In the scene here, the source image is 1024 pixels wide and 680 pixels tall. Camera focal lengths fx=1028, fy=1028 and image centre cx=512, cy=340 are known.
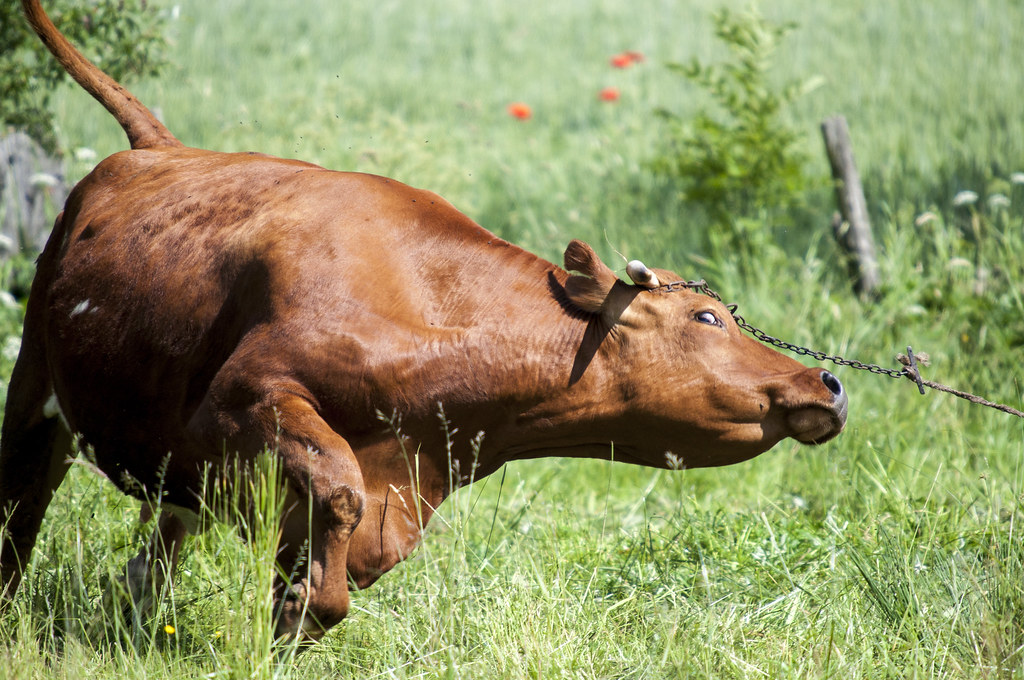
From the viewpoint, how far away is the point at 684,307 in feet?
8.86

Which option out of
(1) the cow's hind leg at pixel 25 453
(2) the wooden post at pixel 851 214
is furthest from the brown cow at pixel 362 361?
(2) the wooden post at pixel 851 214

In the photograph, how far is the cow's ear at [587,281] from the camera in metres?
2.68

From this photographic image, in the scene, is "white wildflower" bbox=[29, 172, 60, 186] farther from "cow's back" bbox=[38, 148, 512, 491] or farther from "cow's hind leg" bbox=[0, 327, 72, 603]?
"cow's back" bbox=[38, 148, 512, 491]

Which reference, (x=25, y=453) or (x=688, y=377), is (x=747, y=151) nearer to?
(x=688, y=377)

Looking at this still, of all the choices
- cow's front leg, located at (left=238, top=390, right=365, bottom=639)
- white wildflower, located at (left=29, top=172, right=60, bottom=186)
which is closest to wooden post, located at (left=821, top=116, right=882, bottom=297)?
cow's front leg, located at (left=238, top=390, right=365, bottom=639)

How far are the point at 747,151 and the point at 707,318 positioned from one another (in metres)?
4.09

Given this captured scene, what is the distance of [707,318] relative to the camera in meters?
2.69

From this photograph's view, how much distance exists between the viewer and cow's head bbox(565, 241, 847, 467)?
2627 mm

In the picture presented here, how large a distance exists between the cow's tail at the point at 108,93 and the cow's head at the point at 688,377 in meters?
1.70

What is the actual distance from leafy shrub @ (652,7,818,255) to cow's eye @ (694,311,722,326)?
3.63m

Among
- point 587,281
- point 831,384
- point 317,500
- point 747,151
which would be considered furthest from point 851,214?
point 317,500

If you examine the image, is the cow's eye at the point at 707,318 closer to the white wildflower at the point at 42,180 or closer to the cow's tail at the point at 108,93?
the cow's tail at the point at 108,93

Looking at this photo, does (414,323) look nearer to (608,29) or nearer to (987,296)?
(987,296)

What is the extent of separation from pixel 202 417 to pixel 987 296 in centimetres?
463
